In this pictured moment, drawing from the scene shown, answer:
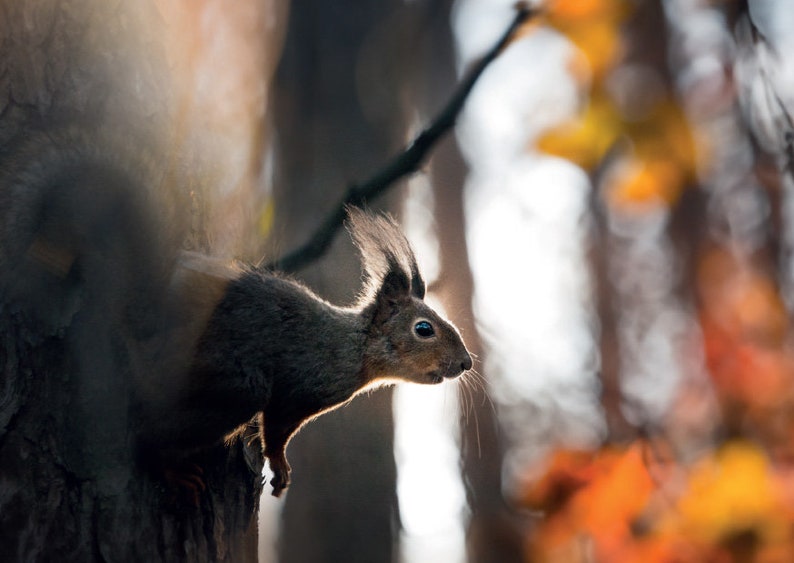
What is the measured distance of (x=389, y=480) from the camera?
2.12 m

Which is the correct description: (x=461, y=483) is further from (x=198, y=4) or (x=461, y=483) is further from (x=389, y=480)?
(x=198, y=4)

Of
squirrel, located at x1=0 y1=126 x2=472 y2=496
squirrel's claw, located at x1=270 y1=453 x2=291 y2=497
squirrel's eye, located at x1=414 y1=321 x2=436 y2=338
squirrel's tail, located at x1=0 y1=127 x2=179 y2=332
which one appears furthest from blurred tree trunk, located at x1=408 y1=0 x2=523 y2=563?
squirrel's tail, located at x1=0 y1=127 x2=179 y2=332

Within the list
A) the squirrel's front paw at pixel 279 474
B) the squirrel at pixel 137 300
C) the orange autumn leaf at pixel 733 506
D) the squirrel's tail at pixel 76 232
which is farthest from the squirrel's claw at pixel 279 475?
the orange autumn leaf at pixel 733 506

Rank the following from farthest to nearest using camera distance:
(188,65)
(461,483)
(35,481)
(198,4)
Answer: (461,483)
(198,4)
(188,65)
(35,481)

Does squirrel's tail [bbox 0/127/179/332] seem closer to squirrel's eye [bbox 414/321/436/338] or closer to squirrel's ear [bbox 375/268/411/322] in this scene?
squirrel's ear [bbox 375/268/411/322]

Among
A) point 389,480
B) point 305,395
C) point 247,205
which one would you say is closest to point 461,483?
point 389,480

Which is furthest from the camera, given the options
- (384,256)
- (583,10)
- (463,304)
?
(583,10)

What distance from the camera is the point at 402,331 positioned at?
208 cm

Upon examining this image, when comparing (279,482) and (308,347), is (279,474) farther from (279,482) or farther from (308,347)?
(308,347)

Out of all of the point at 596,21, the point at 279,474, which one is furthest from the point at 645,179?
the point at 279,474

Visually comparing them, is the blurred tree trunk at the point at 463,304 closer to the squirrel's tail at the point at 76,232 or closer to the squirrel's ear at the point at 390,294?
the squirrel's ear at the point at 390,294

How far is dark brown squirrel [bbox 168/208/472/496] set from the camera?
1.39 metres

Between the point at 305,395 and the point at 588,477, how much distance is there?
2.17 metres

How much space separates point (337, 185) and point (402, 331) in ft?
1.57
